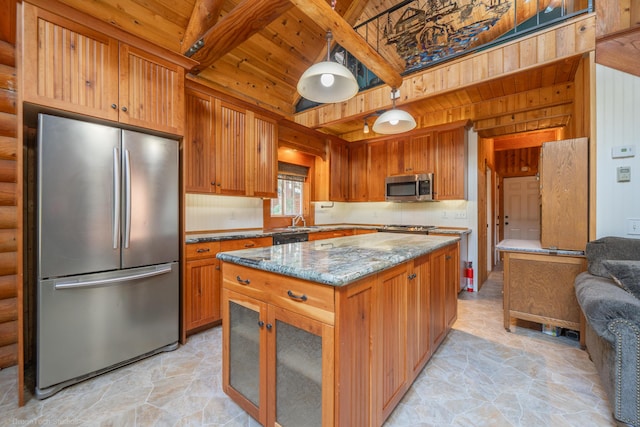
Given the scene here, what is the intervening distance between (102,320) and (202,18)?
279cm

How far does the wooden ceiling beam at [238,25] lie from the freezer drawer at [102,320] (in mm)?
2103

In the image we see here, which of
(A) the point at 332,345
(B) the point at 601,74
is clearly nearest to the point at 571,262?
(B) the point at 601,74

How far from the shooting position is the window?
4.44 meters

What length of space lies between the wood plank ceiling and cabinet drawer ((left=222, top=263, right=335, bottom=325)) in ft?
5.68

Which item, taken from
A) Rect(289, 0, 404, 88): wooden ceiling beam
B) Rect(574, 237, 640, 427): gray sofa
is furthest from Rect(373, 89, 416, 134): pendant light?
Rect(574, 237, 640, 427): gray sofa

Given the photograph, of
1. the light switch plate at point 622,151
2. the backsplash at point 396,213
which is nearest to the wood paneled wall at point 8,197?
the backsplash at point 396,213

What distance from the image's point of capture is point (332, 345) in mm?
1099

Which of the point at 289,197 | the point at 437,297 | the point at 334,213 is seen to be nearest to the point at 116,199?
the point at 437,297

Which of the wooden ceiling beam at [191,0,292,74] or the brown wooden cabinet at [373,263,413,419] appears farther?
the wooden ceiling beam at [191,0,292,74]

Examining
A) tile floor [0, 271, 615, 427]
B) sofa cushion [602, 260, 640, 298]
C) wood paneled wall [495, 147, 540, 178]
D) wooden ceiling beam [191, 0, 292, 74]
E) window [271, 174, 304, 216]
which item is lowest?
tile floor [0, 271, 615, 427]

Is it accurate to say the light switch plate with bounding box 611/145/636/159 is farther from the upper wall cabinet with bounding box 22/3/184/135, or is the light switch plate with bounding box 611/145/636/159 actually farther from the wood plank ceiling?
the upper wall cabinet with bounding box 22/3/184/135

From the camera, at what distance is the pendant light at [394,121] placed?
2312 mm

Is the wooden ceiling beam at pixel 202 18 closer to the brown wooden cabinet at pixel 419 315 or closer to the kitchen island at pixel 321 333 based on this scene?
the kitchen island at pixel 321 333

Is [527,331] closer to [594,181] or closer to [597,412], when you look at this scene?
[597,412]
